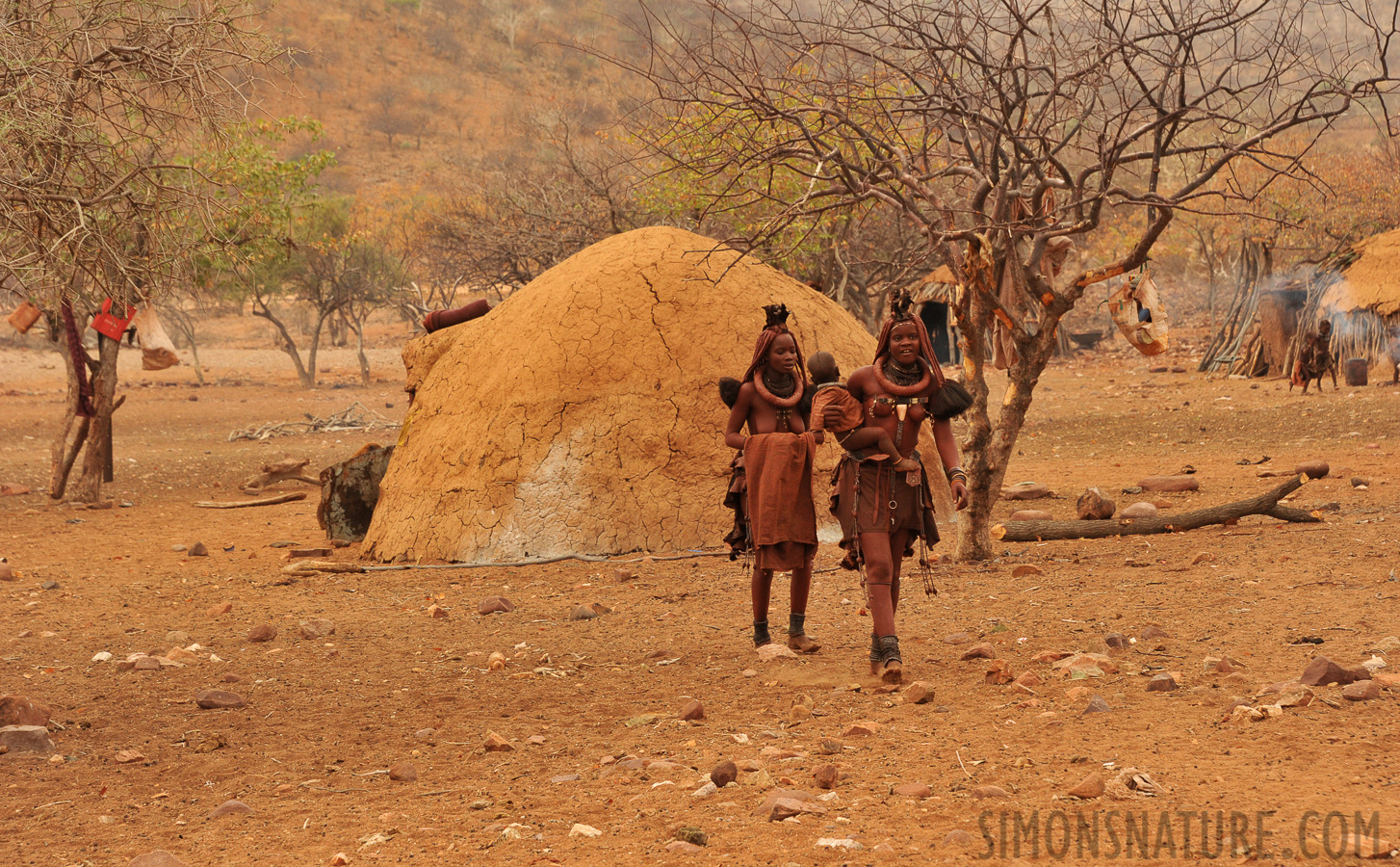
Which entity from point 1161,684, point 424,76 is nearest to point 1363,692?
point 1161,684

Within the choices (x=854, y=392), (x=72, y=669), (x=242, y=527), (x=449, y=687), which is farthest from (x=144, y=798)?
(x=242, y=527)

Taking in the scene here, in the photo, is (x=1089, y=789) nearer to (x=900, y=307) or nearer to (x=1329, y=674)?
(x=1329, y=674)

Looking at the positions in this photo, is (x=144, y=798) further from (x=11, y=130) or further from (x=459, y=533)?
(x=459, y=533)

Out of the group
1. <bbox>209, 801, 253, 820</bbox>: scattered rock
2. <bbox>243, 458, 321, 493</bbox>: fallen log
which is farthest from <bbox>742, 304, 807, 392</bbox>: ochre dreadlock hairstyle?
<bbox>243, 458, 321, 493</bbox>: fallen log

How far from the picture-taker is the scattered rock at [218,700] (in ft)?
16.9

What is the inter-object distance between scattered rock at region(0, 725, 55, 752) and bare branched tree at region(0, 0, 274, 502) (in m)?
1.82

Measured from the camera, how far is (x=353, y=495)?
994 centimetres

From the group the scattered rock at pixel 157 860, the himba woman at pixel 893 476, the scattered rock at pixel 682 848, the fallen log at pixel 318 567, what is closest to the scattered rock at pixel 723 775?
the scattered rock at pixel 682 848

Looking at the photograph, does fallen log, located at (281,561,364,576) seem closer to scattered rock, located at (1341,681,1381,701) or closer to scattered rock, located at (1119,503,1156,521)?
scattered rock, located at (1119,503,1156,521)

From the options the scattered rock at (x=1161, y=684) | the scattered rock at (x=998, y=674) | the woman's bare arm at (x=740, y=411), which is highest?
the woman's bare arm at (x=740, y=411)

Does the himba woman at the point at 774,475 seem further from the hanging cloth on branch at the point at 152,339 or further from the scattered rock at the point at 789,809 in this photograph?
the hanging cloth on branch at the point at 152,339

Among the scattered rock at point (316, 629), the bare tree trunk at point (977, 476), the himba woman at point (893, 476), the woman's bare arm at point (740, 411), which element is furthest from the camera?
the bare tree trunk at point (977, 476)

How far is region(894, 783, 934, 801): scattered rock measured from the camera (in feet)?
11.5

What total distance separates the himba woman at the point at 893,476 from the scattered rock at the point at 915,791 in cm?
133
